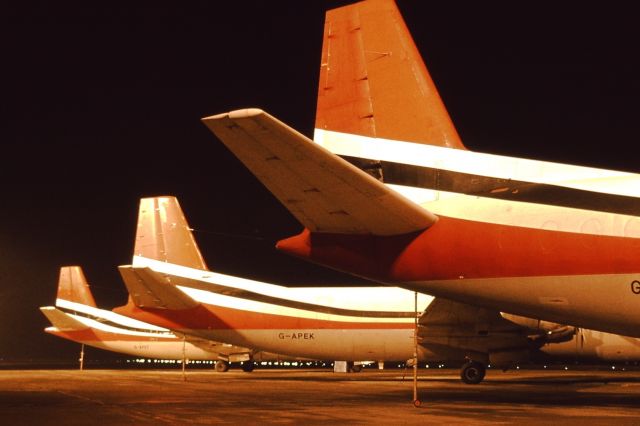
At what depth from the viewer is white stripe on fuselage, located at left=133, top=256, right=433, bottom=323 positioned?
2756 cm

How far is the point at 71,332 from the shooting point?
45594mm

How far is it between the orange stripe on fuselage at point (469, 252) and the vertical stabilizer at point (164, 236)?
69.9 feet

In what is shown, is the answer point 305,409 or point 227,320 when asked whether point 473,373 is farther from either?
point 305,409

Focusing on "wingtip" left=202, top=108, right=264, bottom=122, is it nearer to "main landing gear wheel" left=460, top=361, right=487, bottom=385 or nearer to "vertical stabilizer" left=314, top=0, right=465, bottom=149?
"vertical stabilizer" left=314, top=0, right=465, bottom=149

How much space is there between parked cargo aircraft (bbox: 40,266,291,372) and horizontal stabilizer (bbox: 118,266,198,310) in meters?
7.45

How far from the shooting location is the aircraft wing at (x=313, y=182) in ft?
30.2

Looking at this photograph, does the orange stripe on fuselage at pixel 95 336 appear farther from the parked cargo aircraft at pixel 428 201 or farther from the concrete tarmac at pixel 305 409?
the parked cargo aircraft at pixel 428 201

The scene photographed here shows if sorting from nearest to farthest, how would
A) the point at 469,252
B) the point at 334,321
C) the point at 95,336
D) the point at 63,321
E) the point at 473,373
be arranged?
the point at 469,252, the point at 473,373, the point at 334,321, the point at 95,336, the point at 63,321

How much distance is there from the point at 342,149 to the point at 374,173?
0.82 metres

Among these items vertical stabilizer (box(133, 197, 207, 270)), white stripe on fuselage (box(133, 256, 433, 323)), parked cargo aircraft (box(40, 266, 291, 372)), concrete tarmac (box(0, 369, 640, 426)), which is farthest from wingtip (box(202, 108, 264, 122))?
parked cargo aircraft (box(40, 266, 291, 372))

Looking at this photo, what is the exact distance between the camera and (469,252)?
1153 centimetres

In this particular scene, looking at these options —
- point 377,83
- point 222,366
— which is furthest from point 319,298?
point 377,83

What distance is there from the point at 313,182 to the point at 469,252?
301 cm

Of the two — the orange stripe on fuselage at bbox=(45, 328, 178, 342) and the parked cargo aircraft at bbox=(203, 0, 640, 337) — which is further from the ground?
the parked cargo aircraft at bbox=(203, 0, 640, 337)
